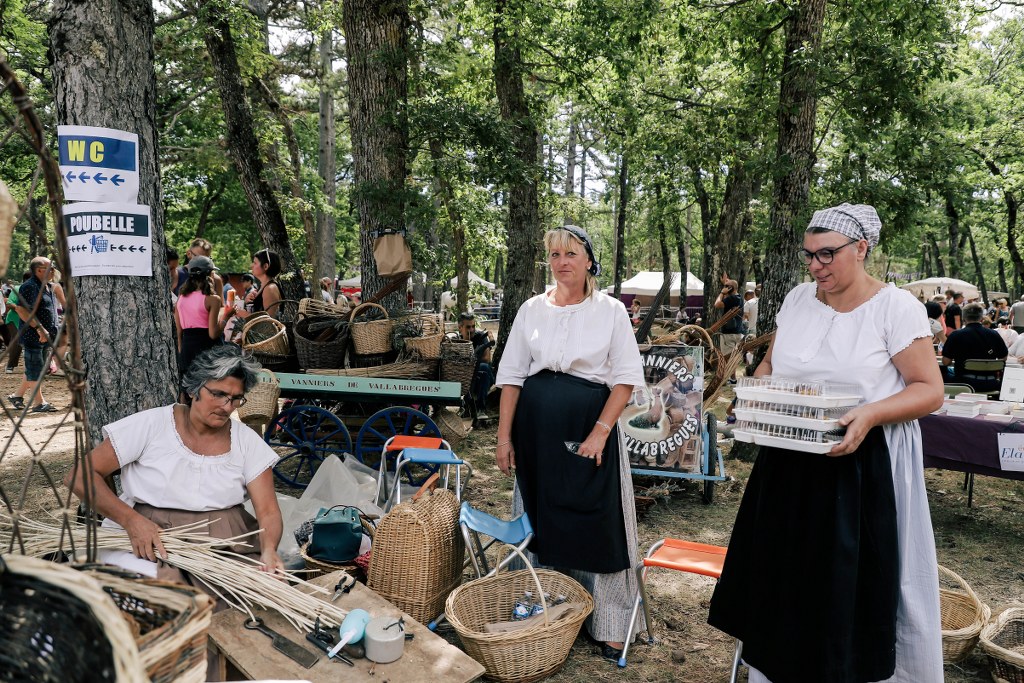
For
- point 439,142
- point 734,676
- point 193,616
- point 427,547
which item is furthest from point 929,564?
point 439,142

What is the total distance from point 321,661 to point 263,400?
3544 mm

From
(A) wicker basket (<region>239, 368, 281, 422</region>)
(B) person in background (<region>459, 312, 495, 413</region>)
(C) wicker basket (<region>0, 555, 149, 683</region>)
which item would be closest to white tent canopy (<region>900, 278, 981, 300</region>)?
(B) person in background (<region>459, 312, 495, 413</region>)

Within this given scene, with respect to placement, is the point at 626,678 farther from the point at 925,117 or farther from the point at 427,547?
the point at 925,117

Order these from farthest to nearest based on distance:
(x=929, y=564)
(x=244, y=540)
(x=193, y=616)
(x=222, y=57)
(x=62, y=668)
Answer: (x=222, y=57) → (x=244, y=540) → (x=929, y=564) → (x=193, y=616) → (x=62, y=668)

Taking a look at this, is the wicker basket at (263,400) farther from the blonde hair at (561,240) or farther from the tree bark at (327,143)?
the tree bark at (327,143)

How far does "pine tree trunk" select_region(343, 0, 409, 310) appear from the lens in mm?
6949

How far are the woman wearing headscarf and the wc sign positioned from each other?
9.78 ft

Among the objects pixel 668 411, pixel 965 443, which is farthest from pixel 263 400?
pixel 965 443

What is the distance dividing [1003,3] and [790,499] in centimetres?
1039

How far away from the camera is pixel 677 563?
10.1 feet

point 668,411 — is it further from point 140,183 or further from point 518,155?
point 140,183

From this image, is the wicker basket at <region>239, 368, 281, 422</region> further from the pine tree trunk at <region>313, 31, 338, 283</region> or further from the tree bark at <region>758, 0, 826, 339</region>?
the pine tree trunk at <region>313, 31, 338, 283</region>

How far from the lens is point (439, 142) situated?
728 cm

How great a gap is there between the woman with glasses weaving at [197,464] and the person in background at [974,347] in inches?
297
